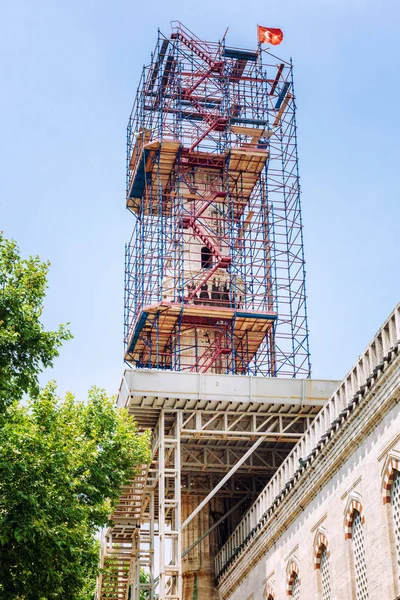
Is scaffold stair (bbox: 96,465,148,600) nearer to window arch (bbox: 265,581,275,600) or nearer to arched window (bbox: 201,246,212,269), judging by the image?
window arch (bbox: 265,581,275,600)

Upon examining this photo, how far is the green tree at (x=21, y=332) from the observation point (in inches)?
1017

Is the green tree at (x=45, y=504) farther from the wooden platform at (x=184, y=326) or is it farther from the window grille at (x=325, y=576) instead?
the wooden platform at (x=184, y=326)

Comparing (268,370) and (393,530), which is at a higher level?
(268,370)

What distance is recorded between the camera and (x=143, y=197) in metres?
59.6

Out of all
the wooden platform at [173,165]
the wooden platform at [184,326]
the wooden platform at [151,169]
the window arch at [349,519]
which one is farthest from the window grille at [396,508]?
the wooden platform at [173,165]

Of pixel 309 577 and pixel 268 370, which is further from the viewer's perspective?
pixel 268 370

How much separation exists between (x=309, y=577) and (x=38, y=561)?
8.71 meters

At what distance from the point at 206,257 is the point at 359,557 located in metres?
33.1

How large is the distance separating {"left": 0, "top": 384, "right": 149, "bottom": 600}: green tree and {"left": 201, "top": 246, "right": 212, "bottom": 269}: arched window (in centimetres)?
2319

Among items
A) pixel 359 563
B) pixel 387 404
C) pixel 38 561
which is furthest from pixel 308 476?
pixel 38 561

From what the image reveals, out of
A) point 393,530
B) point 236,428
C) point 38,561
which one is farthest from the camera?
point 236,428

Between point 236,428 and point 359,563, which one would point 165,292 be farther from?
point 359,563

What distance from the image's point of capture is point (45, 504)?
25953 millimetres

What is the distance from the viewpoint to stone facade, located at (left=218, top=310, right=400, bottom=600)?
78.5ft
